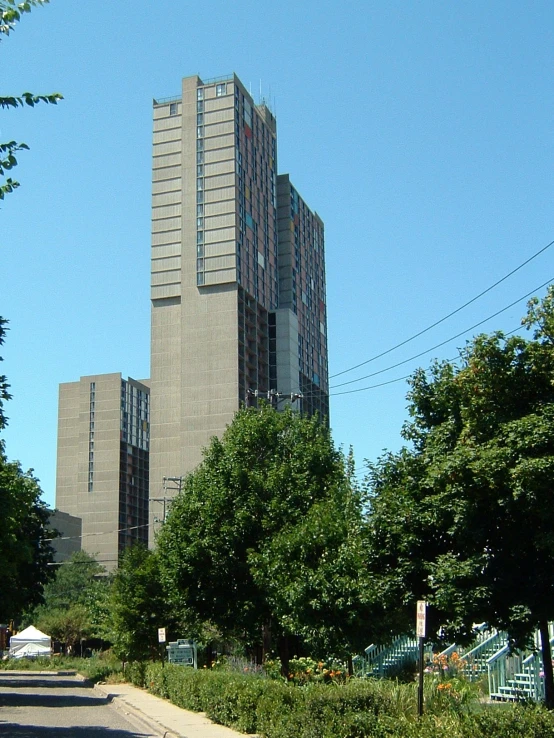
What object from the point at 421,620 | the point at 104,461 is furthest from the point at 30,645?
the point at 104,461

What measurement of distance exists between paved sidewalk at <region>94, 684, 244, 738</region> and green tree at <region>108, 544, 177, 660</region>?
3.99 metres

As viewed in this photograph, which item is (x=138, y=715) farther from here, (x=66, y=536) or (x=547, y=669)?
(x=66, y=536)

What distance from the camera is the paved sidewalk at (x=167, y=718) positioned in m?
19.0

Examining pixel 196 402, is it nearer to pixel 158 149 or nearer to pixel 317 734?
pixel 158 149

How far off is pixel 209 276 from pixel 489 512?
88.1 metres

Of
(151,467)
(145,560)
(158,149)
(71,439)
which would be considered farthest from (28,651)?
(71,439)

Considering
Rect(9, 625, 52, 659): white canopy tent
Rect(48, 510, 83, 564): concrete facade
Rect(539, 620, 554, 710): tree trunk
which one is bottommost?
Rect(9, 625, 52, 659): white canopy tent

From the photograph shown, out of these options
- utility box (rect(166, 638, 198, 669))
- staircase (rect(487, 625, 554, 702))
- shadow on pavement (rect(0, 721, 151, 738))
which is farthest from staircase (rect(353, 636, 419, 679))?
utility box (rect(166, 638, 198, 669))

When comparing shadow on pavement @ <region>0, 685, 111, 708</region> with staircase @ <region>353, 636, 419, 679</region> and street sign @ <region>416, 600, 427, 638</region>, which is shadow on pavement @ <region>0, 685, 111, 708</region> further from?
street sign @ <region>416, 600, 427, 638</region>

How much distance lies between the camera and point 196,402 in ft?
319

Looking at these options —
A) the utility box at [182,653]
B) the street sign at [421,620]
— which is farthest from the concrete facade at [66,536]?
the street sign at [421,620]

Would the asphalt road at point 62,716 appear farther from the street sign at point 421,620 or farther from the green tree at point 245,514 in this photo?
the street sign at point 421,620

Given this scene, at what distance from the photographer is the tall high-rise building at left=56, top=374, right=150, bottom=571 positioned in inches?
5886

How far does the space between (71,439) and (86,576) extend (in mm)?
45024
